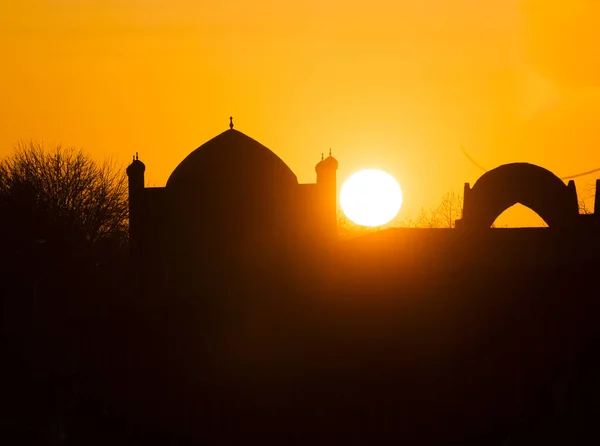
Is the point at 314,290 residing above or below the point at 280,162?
below

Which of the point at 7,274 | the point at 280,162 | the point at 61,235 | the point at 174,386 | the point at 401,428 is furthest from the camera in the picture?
the point at 61,235

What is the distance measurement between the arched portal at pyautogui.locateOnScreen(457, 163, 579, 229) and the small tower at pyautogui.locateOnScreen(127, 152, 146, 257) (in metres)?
9.90

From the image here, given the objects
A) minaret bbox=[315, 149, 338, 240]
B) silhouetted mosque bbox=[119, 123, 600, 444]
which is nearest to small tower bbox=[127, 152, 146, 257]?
silhouetted mosque bbox=[119, 123, 600, 444]

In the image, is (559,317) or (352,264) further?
(352,264)

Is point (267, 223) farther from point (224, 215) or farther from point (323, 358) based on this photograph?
point (323, 358)

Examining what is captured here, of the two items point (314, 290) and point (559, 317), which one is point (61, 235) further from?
point (559, 317)

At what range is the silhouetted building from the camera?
105 feet

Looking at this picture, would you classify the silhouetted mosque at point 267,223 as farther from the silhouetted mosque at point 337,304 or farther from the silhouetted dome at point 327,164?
the silhouetted dome at point 327,164

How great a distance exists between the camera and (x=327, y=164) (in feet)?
115

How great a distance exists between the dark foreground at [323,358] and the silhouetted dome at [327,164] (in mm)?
4576

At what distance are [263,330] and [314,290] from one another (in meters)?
2.19

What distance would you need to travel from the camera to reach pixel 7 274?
1188 inches

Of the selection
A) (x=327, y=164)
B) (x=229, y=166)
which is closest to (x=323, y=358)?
(x=229, y=166)

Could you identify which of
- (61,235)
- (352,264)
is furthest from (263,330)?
(61,235)
